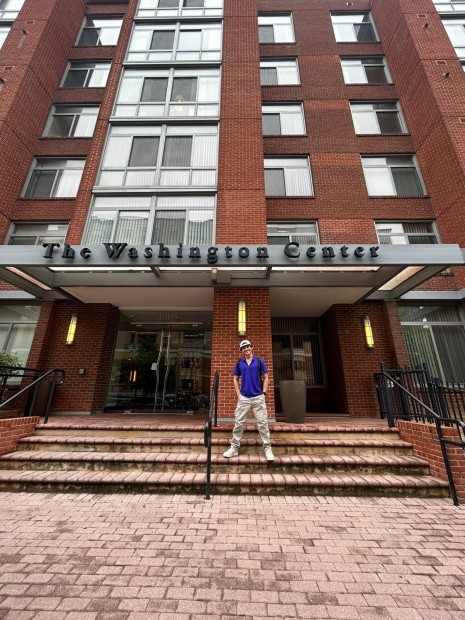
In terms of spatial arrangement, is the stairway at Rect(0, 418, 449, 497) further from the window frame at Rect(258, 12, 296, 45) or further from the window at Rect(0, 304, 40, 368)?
the window frame at Rect(258, 12, 296, 45)

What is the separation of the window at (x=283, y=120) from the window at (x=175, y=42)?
280 cm

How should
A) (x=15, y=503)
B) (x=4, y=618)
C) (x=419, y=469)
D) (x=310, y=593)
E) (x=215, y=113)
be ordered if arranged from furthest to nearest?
(x=215, y=113), (x=419, y=469), (x=15, y=503), (x=310, y=593), (x=4, y=618)

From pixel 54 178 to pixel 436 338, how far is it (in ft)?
48.9

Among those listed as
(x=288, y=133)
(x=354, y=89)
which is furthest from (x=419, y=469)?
(x=354, y=89)

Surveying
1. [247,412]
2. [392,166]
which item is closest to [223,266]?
[247,412]

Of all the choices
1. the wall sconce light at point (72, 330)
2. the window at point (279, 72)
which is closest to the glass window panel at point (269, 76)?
the window at point (279, 72)

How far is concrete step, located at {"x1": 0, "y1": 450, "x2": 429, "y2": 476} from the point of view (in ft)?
13.9

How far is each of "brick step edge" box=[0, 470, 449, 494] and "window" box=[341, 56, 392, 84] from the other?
1581 cm

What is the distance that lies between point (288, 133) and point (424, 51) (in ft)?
21.8

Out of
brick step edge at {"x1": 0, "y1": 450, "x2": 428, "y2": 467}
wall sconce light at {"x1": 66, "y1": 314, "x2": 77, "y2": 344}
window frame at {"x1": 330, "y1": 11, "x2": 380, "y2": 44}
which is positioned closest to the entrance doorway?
wall sconce light at {"x1": 66, "y1": 314, "x2": 77, "y2": 344}

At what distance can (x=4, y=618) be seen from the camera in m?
1.91

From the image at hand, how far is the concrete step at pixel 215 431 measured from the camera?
506 centimetres

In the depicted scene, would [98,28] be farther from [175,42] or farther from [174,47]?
[174,47]

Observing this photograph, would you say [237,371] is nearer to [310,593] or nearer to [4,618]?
[310,593]
